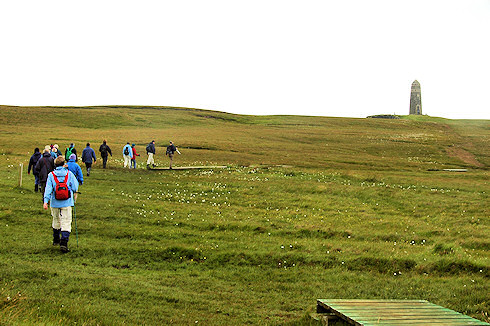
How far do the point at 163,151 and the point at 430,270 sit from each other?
4802 cm

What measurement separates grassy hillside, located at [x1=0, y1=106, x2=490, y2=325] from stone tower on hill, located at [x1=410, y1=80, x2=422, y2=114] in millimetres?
146580

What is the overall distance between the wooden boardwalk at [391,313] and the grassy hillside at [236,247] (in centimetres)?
130

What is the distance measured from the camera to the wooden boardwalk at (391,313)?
9977 mm

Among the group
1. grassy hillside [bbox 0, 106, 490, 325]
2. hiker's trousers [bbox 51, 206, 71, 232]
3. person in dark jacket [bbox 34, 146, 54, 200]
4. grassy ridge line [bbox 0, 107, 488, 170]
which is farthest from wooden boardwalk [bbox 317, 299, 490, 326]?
grassy ridge line [bbox 0, 107, 488, 170]

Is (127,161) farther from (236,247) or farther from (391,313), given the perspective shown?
(391,313)

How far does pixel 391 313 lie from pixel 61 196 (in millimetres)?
11681

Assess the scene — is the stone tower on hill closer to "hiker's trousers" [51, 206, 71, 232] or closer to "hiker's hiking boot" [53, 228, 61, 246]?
"hiker's hiking boot" [53, 228, 61, 246]

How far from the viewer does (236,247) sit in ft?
62.0

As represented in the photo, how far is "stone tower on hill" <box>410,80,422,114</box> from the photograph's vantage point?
598ft

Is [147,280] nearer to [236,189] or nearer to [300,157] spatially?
[236,189]

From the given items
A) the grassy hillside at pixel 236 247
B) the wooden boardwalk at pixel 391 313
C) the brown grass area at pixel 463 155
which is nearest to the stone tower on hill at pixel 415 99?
Result: the brown grass area at pixel 463 155

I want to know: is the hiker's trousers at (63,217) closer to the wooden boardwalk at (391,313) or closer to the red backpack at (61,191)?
the red backpack at (61,191)

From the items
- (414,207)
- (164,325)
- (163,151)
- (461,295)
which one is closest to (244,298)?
(164,325)

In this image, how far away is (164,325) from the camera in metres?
11.0
